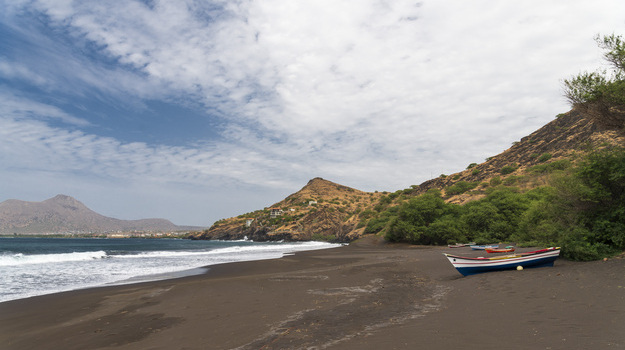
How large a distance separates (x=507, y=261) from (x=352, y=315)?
9332mm

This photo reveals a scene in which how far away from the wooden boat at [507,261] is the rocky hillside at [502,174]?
23.2ft

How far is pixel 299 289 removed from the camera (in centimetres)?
1451

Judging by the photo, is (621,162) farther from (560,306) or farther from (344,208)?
(344,208)

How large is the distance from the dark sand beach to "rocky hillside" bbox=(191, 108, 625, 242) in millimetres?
11070

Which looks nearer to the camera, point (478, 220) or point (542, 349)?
point (542, 349)

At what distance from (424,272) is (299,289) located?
8221 mm

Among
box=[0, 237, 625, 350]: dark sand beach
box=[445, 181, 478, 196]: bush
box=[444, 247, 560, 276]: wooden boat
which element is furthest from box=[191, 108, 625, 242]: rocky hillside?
box=[0, 237, 625, 350]: dark sand beach

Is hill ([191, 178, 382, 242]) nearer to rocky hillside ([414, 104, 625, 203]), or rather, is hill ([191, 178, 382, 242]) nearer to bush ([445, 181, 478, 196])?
bush ([445, 181, 478, 196])

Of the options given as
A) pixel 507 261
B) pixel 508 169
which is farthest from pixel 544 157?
pixel 507 261

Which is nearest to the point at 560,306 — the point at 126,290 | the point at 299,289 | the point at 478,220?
the point at 299,289

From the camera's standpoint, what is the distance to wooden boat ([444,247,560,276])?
46.4ft

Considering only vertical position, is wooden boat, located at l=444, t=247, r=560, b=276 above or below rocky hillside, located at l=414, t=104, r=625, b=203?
below

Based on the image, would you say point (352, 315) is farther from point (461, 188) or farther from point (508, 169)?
point (508, 169)

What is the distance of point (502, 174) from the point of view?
74.9 meters
